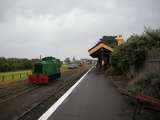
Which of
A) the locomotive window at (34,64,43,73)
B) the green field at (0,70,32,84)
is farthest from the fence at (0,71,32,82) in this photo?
the locomotive window at (34,64,43,73)

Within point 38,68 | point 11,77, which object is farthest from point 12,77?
point 38,68

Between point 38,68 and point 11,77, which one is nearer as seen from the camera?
point 38,68

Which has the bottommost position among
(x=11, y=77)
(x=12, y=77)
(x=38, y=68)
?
(x=11, y=77)

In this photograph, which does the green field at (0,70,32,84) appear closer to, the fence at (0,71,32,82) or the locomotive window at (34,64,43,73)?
the fence at (0,71,32,82)

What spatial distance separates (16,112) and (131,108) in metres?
4.97

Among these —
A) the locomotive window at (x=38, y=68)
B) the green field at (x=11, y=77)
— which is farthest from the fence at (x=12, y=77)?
the locomotive window at (x=38, y=68)

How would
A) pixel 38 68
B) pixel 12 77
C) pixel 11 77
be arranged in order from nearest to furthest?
pixel 38 68, pixel 12 77, pixel 11 77

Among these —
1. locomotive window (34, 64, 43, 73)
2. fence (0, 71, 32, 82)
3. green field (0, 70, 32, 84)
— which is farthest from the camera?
fence (0, 71, 32, 82)

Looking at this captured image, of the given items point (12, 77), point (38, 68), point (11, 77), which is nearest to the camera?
point (38, 68)

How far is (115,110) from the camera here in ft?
31.5

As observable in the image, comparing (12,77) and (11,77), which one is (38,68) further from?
(11,77)

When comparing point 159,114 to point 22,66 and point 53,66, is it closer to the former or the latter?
point 53,66

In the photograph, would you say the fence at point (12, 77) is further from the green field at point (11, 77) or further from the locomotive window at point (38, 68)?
the locomotive window at point (38, 68)

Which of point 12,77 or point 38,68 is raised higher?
point 38,68
